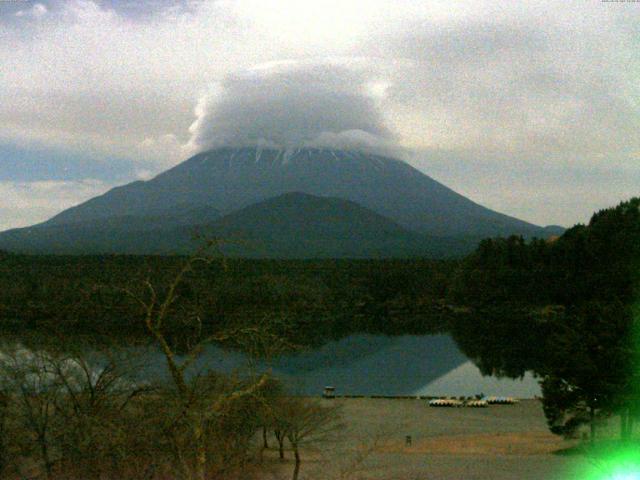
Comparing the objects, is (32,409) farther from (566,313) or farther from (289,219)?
(289,219)

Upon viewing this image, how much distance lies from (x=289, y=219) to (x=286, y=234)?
6.76 metres

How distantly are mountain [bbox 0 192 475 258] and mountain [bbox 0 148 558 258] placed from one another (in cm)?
Answer: 21

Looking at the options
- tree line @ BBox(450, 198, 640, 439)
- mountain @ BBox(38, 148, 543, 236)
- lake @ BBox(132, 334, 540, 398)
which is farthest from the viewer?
mountain @ BBox(38, 148, 543, 236)

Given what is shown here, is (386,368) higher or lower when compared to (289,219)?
lower

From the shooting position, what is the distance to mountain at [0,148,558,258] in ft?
442

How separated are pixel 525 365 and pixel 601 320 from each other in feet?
62.9

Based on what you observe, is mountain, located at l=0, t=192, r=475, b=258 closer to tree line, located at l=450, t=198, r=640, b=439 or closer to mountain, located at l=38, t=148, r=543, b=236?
mountain, located at l=38, t=148, r=543, b=236

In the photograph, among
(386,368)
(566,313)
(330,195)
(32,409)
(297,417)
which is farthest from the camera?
(330,195)

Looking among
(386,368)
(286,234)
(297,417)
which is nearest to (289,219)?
(286,234)

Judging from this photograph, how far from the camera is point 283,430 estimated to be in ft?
49.5

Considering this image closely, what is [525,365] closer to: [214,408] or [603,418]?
[603,418]

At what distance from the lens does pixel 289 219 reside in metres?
156

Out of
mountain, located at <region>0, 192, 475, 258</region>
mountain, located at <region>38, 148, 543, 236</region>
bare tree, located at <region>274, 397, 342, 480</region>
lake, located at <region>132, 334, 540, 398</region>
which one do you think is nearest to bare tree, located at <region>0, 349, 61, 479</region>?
bare tree, located at <region>274, 397, 342, 480</region>

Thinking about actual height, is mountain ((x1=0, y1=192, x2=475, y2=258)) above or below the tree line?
above
